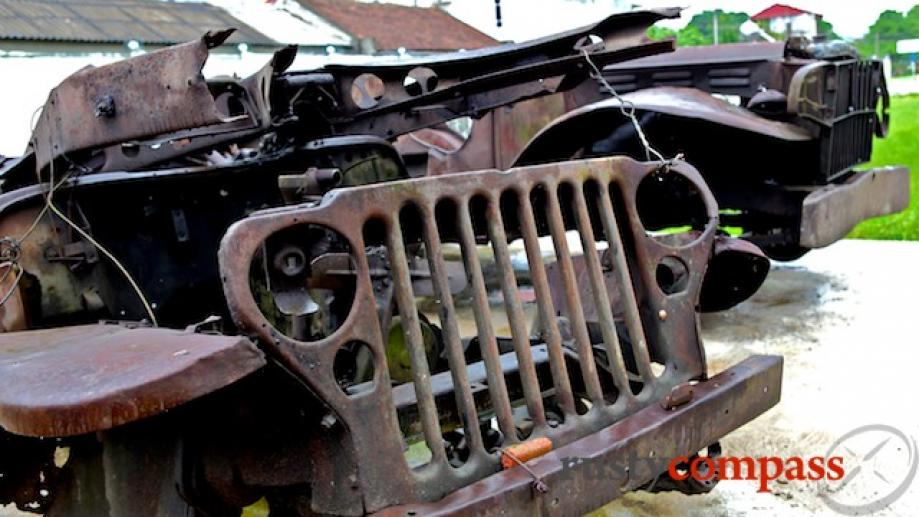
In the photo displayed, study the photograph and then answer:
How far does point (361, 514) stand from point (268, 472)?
30cm

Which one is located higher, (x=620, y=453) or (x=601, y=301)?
(x=601, y=301)

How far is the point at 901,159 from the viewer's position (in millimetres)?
12016

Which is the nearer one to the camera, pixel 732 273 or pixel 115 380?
pixel 115 380

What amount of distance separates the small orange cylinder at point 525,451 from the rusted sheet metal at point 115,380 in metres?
0.63

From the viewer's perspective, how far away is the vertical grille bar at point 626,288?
250cm

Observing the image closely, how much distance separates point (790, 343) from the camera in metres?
5.01

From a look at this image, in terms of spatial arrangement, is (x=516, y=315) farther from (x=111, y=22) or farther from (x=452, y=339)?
(x=111, y=22)

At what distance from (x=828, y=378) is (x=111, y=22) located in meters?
8.24

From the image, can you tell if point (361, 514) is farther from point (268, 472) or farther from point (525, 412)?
point (525, 412)

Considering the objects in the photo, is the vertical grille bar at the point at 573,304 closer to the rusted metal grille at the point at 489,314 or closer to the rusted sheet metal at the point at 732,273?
the rusted metal grille at the point at 489,314

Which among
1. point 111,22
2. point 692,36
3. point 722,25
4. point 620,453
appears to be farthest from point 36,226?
point 722,25

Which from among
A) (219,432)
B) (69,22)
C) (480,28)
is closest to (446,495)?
(219,432)

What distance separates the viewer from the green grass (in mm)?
8672

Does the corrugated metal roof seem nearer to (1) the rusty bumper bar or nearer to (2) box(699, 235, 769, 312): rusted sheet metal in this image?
(2) box(699, 235, 769, 312): rusted sheet metal
